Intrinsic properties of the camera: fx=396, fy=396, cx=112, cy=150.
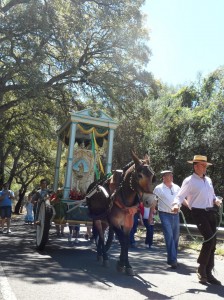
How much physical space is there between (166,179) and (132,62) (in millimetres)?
11089

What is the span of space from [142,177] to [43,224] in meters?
4.02

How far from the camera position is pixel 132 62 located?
18438 mm

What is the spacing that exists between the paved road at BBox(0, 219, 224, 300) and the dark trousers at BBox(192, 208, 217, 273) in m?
0.41

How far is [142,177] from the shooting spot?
627 cm

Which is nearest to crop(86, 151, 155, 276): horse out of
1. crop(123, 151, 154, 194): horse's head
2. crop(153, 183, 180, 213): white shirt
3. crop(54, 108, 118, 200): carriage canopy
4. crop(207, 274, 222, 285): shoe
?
crop(123, 151, 154, 194): horse's head

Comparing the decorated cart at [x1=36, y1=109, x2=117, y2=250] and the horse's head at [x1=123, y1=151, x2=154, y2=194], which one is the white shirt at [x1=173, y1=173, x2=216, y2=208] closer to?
the horse's head at [x1=123, y1=151, x2=154, y2=194]

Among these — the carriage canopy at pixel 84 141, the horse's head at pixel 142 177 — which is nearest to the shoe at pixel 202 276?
the horse's head at pixel 142 177

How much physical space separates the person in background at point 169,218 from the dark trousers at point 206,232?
1.28 metres

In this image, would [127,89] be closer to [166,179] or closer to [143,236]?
[143,236]

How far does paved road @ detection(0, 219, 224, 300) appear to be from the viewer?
5.43m

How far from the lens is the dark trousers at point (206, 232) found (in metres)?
6.32

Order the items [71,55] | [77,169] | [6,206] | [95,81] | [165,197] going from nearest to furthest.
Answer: [165,197] < [77,169] < [6,206] < [71,55] < [95,81]

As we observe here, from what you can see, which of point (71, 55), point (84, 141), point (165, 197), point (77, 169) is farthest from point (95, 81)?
point (165, 197)

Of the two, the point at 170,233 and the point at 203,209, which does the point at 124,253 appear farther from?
the point at 203,209
